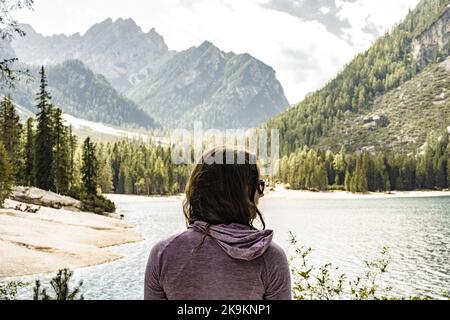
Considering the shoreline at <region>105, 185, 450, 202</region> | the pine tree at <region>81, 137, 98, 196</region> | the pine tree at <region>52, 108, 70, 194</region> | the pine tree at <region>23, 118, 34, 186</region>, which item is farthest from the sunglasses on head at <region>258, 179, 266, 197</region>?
the shoreline at <region>105, 185, 450, 202</region>

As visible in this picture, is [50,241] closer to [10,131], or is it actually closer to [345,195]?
[10,131]

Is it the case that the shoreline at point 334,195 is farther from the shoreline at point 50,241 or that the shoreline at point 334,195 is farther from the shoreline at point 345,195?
the shoreline at point 50,241

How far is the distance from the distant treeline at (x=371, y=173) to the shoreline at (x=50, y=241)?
88278 mm

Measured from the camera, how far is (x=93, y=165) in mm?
59219

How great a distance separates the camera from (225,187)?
2.85 m

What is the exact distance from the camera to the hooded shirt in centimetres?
272

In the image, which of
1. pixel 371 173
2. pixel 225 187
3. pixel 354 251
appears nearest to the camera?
pixel 225 187

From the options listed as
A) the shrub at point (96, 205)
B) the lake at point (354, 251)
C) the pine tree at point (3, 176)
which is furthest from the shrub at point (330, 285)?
the shrub at point (96, 205)

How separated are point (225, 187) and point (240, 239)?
32 centimetres

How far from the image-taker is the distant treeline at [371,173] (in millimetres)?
118569

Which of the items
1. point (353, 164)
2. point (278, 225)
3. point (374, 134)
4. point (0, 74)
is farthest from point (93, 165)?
point (374, 134)

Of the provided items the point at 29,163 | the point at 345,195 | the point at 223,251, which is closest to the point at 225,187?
the point at 223,251

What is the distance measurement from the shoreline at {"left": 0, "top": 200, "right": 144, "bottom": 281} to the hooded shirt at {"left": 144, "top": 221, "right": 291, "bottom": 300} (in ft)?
60.9

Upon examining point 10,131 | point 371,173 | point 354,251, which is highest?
point 10,131
